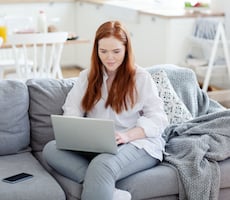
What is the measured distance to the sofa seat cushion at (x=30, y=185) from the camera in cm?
223

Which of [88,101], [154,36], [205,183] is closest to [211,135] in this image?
[205,183]

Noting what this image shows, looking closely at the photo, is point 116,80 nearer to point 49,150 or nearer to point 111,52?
point 111,52

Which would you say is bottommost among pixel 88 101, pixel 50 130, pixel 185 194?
pixel 185 194

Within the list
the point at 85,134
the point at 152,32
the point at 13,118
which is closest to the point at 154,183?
the point at 85,134

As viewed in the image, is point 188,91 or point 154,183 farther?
point 188,91

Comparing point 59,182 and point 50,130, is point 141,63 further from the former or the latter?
point 59,182

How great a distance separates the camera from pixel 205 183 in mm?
2406

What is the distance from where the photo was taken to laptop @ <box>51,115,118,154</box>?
230cm

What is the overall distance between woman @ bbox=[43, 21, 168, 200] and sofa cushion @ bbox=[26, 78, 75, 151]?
0.12m

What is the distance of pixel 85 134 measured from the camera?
235cm

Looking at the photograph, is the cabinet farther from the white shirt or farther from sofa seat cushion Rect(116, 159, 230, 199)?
sofa seat cushion Rect(116, 159, 230, 199)

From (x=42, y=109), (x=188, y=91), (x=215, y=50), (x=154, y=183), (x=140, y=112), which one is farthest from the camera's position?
(x=215, y=50)

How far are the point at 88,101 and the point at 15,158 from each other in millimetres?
491

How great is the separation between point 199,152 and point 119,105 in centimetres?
46
